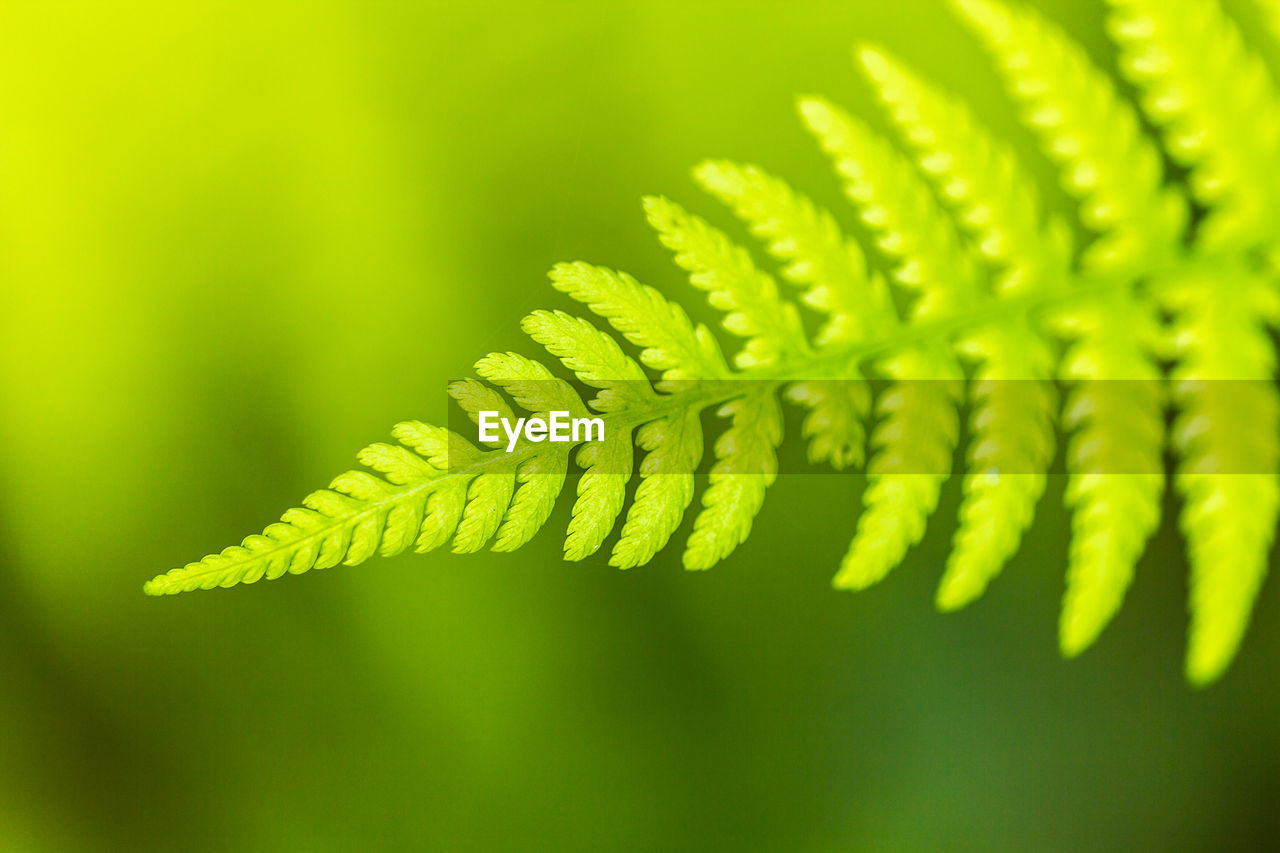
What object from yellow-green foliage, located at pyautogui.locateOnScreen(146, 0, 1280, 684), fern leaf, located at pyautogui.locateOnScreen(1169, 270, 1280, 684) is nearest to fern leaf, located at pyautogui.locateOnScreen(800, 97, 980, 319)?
yellow-green foliage, located at pyautogui.locateOnScreen(146, 0, 1280, 684)

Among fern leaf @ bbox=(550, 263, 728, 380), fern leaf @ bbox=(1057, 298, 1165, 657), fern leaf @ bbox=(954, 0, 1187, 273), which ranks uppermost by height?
fern leaf @ bbox=(954, 0, 1187, 273)

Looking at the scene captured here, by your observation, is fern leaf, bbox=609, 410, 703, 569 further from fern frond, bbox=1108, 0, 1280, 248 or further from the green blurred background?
the green blurred background

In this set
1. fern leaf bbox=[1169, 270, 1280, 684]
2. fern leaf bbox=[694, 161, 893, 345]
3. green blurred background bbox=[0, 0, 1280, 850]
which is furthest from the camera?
green blurred background bbox=[0, 0, 1280, 850]

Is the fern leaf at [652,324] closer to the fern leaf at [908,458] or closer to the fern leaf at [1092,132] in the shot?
the fern leaf at [908,458]

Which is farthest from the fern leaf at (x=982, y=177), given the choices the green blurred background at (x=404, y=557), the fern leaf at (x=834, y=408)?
the green blurred background at (x=404, y=557)

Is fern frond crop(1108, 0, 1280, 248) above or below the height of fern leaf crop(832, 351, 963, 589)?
above

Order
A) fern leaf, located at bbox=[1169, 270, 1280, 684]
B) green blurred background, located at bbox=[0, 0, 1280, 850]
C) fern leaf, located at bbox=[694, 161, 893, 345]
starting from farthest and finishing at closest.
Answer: green blurred background, located at bbox=[0, 0, 1280, 850] → fern leaf, located at bbox=[694, 161, 893, 345] → fern leaf, located at bbox=[1169, 270, 1280, 684]

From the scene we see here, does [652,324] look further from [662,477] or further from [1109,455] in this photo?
[1109,455]

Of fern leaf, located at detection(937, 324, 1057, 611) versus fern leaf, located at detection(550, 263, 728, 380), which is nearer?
fern leaf, located at detection(937, 324, 1057, 611)

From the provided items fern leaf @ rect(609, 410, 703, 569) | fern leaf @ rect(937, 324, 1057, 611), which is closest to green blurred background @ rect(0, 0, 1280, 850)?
fern leaf @ rect(609, 410, 703, 569)
